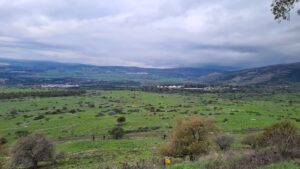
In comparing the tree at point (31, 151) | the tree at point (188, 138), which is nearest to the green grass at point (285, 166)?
the tree at point (188, 138)

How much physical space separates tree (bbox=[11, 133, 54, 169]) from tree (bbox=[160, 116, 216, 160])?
962 inches

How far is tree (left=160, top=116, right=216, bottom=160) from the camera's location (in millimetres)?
36022

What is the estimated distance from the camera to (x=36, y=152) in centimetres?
5238

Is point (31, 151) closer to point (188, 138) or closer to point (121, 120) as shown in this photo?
point (188, 138)

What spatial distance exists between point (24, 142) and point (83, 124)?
54.6 meters

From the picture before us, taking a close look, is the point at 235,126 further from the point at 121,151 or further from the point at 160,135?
the point at 121,151

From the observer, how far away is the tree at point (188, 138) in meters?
36.0

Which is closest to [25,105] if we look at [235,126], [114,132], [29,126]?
[29,126]

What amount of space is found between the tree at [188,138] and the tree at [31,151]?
24446 mm

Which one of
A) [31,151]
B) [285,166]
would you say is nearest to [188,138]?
[285,166]

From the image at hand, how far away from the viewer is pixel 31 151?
52719mm

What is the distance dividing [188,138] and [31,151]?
93.9ft

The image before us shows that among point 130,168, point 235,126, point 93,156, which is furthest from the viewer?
point 235,126

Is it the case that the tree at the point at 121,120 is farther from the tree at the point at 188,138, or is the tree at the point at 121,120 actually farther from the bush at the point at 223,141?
the tree at the point at 188,138
